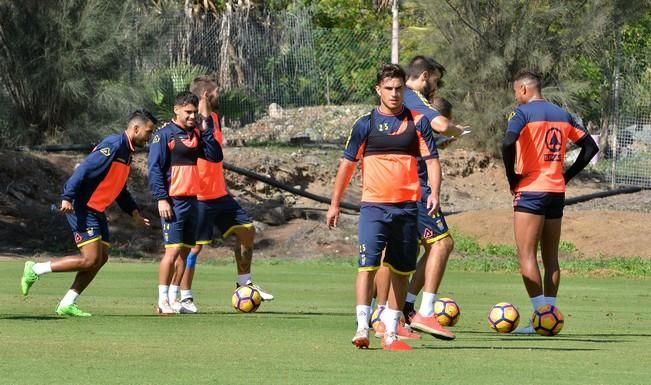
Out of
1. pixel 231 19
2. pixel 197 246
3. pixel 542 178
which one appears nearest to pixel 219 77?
pixel 231 19

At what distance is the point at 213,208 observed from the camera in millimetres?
15258

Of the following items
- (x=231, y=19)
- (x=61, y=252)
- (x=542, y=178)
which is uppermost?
(x=231, y=19)

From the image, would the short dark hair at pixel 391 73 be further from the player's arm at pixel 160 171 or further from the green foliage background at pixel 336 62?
the green foliage background at pixel 336 62

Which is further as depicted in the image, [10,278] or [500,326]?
[10,278]

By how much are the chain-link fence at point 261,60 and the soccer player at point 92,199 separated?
2241cm

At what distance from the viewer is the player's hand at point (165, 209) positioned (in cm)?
1420

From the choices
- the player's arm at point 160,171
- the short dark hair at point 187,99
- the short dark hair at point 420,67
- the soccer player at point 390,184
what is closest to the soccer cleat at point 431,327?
the soccer player at point 390,184

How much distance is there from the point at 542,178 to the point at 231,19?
2638 cm

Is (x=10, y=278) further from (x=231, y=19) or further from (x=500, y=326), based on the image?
(x=231, y=19)

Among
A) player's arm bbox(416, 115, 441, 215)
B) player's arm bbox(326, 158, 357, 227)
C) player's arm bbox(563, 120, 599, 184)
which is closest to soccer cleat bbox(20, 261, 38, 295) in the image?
player's arm bbox(326, 158, 357, 227)

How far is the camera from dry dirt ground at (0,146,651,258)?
27.2 meters

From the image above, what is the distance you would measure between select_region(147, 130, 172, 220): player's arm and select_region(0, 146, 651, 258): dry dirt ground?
1194 centimetres

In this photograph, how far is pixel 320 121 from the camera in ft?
130

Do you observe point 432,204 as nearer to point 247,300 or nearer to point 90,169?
point 247,300
